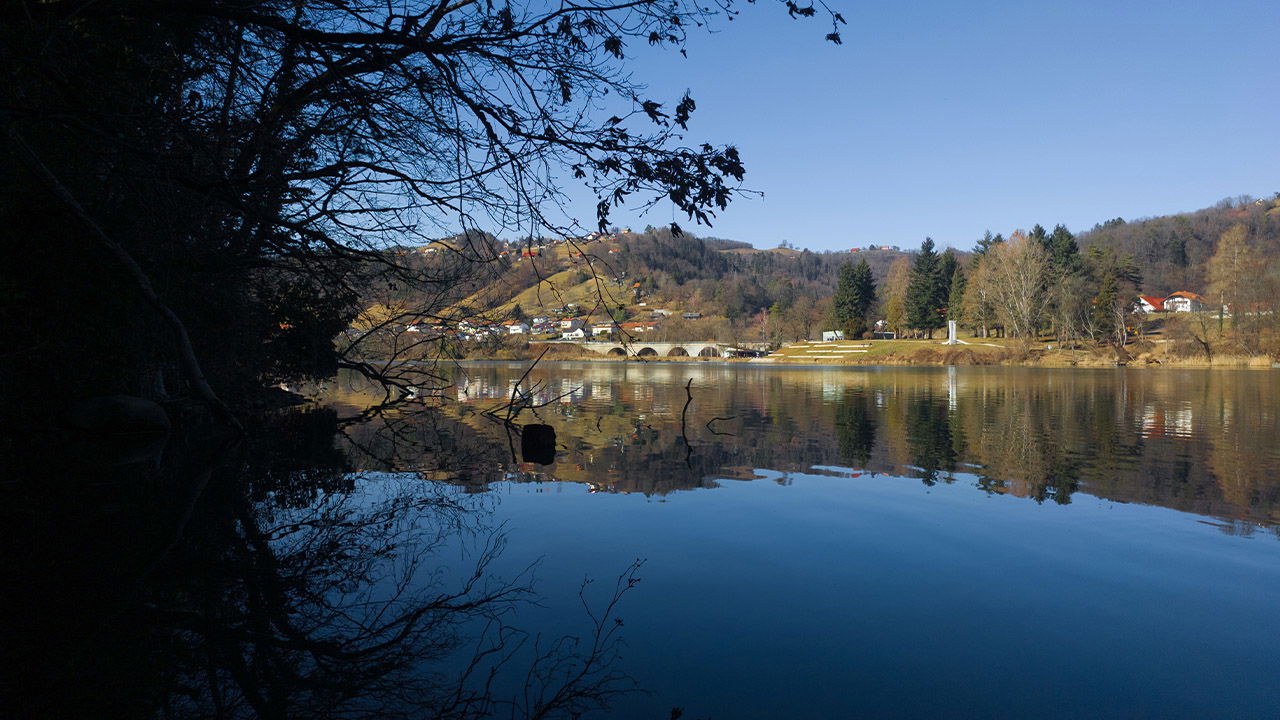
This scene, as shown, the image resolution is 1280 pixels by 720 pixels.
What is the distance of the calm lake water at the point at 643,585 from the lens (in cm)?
321

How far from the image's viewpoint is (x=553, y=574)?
16.0 feet

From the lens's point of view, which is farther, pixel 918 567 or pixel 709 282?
pixel 709 282

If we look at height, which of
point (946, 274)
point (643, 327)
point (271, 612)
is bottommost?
point (271, 612)

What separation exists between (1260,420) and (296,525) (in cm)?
1955

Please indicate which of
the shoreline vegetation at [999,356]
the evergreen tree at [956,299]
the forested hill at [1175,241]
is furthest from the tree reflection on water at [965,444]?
the forested hill at [1175,241]

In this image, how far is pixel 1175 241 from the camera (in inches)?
4365

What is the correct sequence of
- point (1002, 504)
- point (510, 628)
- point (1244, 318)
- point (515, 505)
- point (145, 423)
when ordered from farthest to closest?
point (1244, 318) < point (145, 423) < point (1002, 504) < point (515, 505) < point (510, 628)

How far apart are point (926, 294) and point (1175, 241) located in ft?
187

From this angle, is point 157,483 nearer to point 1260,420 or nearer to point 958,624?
point 958,624

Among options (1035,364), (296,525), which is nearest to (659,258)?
(1035,364)

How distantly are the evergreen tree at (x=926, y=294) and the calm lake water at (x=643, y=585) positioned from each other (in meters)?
80.5

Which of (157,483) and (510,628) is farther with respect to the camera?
(157,483)

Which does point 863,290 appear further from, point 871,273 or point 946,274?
point 871,273

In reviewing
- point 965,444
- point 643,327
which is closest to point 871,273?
point 643,327
